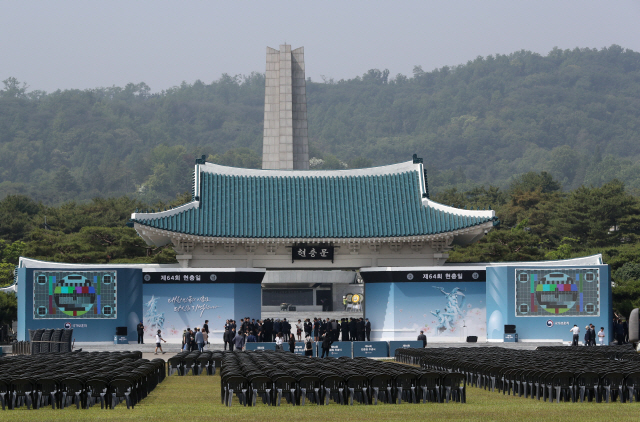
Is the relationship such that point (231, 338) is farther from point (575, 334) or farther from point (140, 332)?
point (575, 334)

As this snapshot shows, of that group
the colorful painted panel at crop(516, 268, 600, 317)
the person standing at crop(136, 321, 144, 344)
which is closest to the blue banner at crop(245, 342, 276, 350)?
the person standing at crop(136, 321, 144, 344)

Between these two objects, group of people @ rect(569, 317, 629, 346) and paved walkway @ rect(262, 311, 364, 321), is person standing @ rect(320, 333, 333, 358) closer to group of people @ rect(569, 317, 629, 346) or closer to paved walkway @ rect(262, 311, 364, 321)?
group of people @ rect(569, 317, 629, 346)

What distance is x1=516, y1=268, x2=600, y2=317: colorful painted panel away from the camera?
36.9 meters

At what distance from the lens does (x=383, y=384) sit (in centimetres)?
1869

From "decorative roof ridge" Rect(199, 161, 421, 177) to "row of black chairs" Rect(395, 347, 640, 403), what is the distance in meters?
18.1

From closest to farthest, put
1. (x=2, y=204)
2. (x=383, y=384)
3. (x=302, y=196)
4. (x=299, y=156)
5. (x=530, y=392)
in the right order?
1. (x=383, y=384)
2. (x=530, y=392)
3. (x=302, y=196)
4. (x=299, y=156)
5. (x=2, y=204)

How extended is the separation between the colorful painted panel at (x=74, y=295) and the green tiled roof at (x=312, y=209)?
11.1 ft

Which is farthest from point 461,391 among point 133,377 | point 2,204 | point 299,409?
point 2,204

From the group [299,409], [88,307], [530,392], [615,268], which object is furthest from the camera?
[615,268]

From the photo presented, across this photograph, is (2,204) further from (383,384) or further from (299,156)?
(383,384)

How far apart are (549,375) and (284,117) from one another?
31294mm

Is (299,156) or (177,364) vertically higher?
(299,156)

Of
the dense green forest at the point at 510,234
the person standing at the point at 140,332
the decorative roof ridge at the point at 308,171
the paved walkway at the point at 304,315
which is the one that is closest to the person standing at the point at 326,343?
the person standing at the point at 140,332

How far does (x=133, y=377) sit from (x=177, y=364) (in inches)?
384
